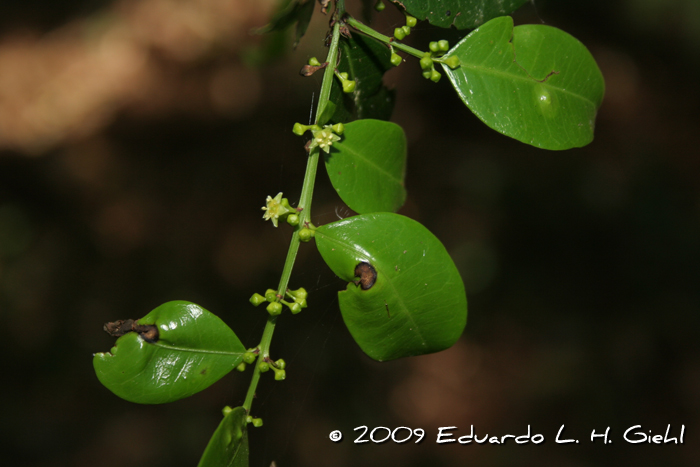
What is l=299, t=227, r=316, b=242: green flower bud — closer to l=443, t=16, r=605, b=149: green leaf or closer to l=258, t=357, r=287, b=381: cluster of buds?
l=258, t=357, r=287, b=381: cluster of buds

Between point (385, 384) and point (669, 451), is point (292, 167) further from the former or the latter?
point (669, 451)

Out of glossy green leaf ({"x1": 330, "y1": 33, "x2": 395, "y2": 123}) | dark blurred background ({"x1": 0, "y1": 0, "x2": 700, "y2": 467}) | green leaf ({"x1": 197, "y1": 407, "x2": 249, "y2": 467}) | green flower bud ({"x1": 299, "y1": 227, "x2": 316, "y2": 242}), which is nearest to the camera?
green leaf ({"x1": 197, "y1": 407, "x2": 249, "y2": 467})

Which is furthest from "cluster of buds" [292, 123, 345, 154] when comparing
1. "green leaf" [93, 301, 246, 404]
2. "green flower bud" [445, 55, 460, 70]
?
"green leaf" [93, 301, 246, 404]

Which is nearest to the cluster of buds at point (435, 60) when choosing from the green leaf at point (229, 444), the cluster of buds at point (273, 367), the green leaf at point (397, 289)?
the green leaf at point (397, 289)

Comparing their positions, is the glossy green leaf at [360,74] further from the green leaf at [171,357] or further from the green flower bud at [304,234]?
the green leaf at [171,357]

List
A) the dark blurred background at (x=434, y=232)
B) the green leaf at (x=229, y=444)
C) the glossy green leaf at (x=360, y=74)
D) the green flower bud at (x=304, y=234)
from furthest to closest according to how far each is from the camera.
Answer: the dark blurred background at (x=434, y=232)
the glossy green leaf at (x=360, y=74)
the green flower bud at (x=304, y=234)
the green leaf at (x=229, y=444)

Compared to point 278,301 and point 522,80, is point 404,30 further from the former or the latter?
point 278,301

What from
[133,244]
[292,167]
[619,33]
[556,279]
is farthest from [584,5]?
[133,244]

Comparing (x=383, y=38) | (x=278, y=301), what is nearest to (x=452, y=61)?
(x=383, y=38)
